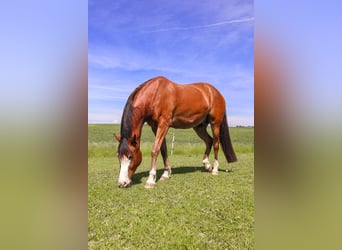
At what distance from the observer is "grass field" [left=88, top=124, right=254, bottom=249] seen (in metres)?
1.92

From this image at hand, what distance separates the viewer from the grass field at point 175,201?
1922mm

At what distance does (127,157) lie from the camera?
217 cm

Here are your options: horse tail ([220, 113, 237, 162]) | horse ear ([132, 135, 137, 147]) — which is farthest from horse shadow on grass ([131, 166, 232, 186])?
horse ear ([132, 135, 137, 147])

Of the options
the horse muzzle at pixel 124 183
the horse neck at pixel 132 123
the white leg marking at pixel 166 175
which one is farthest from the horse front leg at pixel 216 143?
the horse muzzle at pixel 124 183

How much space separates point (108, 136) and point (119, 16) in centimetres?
99

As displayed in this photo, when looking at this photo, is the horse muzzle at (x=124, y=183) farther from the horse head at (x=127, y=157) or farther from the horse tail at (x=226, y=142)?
the horse tail at (x=226, y=142)

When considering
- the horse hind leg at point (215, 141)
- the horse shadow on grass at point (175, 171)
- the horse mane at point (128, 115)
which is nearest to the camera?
the horse mane at point (128, 115)

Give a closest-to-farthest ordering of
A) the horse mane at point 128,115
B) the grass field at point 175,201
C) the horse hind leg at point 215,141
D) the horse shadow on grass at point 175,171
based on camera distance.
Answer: the grass field at point 175,201
the horse mane at point 128,115
the horse shadow on grass at point 175,171
the horse hind leg at point 215,141

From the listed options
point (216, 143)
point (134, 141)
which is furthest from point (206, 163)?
point (134, 141)

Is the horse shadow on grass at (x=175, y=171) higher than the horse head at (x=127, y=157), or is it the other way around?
the horse head at (x=127, y=157)

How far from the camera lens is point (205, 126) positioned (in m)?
2.40

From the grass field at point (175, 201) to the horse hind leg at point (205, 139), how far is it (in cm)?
4
